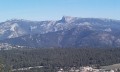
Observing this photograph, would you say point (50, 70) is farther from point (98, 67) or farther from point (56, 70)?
point (98, 67)

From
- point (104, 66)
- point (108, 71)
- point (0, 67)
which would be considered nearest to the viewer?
point (0, 67)

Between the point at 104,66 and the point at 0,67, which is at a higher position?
the point at 0,67

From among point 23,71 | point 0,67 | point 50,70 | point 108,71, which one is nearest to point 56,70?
point 50,70

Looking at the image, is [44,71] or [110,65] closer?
[44,71]

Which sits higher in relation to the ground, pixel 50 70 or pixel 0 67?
pixel 0 67

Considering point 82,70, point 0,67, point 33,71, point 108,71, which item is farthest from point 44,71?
point 0,67

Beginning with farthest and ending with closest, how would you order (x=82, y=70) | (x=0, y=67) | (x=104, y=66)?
(x=104, y=66), (x=82, y=70), (x=0, y=67)

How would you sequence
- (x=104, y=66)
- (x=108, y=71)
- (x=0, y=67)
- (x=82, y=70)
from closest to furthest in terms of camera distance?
(x=0, y=67), (x=108, y=71), (x=82, y=70), (x=104, y=66)

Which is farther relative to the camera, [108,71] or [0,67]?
[108,71]

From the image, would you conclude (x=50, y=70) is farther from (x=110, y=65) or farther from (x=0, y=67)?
(x=0, y=67)
